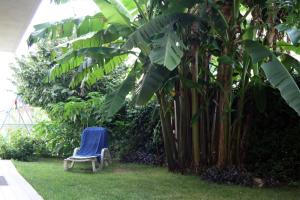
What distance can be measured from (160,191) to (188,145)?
5.92 ft

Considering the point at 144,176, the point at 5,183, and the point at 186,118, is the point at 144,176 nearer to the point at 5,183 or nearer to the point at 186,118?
the point at 186,118

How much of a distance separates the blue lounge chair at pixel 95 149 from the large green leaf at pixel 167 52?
13.3 ft

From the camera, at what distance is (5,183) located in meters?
6.64

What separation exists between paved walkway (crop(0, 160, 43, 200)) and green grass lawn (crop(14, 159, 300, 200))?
0.13 metres

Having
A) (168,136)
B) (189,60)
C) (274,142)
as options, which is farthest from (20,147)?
(274,142)

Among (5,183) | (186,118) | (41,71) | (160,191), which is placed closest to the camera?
(160,191)

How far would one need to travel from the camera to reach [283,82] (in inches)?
206

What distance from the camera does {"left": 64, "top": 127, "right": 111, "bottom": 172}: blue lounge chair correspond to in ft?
29.2

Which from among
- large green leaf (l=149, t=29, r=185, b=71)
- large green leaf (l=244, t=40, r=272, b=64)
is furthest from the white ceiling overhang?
large green leaf (l=244, t=40, r=272, b=64)

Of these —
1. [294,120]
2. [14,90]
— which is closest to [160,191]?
[294,120]

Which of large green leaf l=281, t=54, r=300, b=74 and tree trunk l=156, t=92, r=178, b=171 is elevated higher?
large green leaf l=281, t=54, r=300, b=74

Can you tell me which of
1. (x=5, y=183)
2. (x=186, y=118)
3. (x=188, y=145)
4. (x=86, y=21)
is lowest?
(x=5, y=183)

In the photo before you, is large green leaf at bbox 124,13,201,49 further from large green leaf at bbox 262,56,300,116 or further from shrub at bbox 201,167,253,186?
shrub at bbox 201,167,253,186

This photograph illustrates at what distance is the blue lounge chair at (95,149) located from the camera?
29.2 ft
